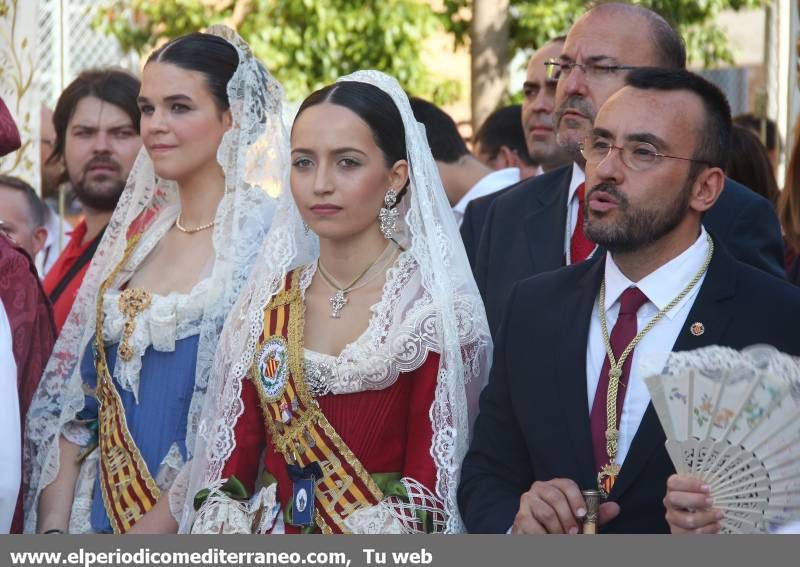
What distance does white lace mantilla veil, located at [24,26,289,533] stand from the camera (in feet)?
13.7

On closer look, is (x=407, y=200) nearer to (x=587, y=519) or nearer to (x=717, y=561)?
(x=587, y=519)

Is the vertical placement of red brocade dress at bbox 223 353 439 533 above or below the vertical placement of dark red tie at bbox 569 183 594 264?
below

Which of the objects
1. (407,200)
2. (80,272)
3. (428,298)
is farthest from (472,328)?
(80,272)

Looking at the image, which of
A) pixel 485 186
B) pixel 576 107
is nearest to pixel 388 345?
pixel 576 107

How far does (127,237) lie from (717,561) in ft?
7.75

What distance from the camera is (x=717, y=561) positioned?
2.85 meters

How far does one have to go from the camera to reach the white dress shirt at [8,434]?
364 centimetres

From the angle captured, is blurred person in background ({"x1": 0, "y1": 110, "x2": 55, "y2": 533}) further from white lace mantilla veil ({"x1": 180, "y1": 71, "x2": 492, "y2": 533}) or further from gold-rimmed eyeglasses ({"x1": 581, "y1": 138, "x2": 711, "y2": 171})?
gold-rimmed eyeglasses ({"x1": 581, "y1": 138, "x2": 711, "y2": 171})

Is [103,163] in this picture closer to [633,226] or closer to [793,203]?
[793,203]

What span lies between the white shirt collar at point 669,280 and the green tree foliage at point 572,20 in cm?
813

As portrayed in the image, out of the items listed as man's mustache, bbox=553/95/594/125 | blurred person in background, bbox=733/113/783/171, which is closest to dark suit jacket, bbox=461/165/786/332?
man's mustache, bbox=553/95/594/125

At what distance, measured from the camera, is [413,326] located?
3580mm

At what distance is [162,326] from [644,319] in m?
1.51

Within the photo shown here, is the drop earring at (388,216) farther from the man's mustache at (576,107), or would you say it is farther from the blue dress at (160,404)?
the man's mustache at (576,107)
